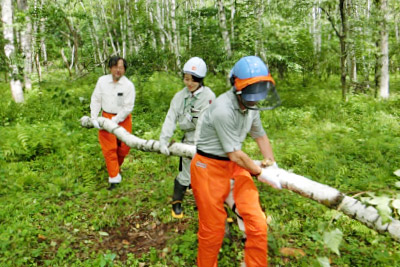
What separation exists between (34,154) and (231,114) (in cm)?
529

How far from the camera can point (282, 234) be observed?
3648mm

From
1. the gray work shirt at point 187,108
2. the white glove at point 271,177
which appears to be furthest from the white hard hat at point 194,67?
the white glove at point 271,177

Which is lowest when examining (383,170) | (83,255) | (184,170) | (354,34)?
(83,255)

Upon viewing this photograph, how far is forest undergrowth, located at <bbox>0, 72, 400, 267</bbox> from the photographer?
3.35 m

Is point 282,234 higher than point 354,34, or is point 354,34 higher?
point 354,34

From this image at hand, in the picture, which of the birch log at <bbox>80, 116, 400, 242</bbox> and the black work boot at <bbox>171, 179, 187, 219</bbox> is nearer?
the birch log at <bbox>80, 116, 400, 242</bbox>

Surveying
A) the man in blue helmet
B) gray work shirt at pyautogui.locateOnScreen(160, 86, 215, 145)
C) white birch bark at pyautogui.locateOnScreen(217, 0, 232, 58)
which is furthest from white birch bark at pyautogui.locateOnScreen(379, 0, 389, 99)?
the man in blue helmet

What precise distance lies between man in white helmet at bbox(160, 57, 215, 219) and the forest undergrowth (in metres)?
0.52

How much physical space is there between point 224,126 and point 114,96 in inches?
114

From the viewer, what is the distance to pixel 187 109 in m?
3.85

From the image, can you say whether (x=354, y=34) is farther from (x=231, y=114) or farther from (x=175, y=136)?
(x=231, y=114)

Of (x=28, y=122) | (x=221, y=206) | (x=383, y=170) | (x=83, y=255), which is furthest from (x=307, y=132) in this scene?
(x=28, y=122)

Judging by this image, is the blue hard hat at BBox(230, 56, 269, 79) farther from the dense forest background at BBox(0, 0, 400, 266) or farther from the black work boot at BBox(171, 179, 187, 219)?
the black work boot at BBox(171, 179, 187, 219)

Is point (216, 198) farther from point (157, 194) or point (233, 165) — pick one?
point (157, 194)
